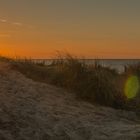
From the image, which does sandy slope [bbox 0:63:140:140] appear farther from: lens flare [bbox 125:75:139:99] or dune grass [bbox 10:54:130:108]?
lens flare [bbox 125:75:139:99]

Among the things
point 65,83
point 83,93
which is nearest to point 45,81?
point 65,83

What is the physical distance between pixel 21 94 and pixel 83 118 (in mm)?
1959

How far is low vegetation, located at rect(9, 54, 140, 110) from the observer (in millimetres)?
A: 13023

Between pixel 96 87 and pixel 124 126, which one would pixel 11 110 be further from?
pixel 96 87

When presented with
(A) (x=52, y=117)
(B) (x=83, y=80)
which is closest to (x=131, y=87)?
(B) (x=83, y=80)

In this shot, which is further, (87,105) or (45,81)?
(45,81)

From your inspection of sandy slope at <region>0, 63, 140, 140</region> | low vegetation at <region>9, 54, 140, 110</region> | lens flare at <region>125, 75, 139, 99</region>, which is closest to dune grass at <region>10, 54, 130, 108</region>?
low vegetation at <region>9, 54, 140, 110</region>

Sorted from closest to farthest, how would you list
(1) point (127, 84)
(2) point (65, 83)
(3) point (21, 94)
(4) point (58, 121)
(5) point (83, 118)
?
(4) point (58, 121) < (5) point (83, 118) < (3) point (21, 94) < (2) point (65, 83) < (1) point (127, 84)

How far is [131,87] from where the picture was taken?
1539cm

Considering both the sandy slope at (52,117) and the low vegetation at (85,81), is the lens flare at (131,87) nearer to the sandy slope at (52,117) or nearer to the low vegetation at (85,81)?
the low vegetation at (85,81)

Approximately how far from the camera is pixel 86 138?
29.3 ft

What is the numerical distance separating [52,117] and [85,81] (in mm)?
3544

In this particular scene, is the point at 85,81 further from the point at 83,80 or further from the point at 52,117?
the point at 52,117

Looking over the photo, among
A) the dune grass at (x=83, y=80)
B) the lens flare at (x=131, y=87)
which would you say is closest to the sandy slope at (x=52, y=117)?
the dune grass at (x=83, y=80)
